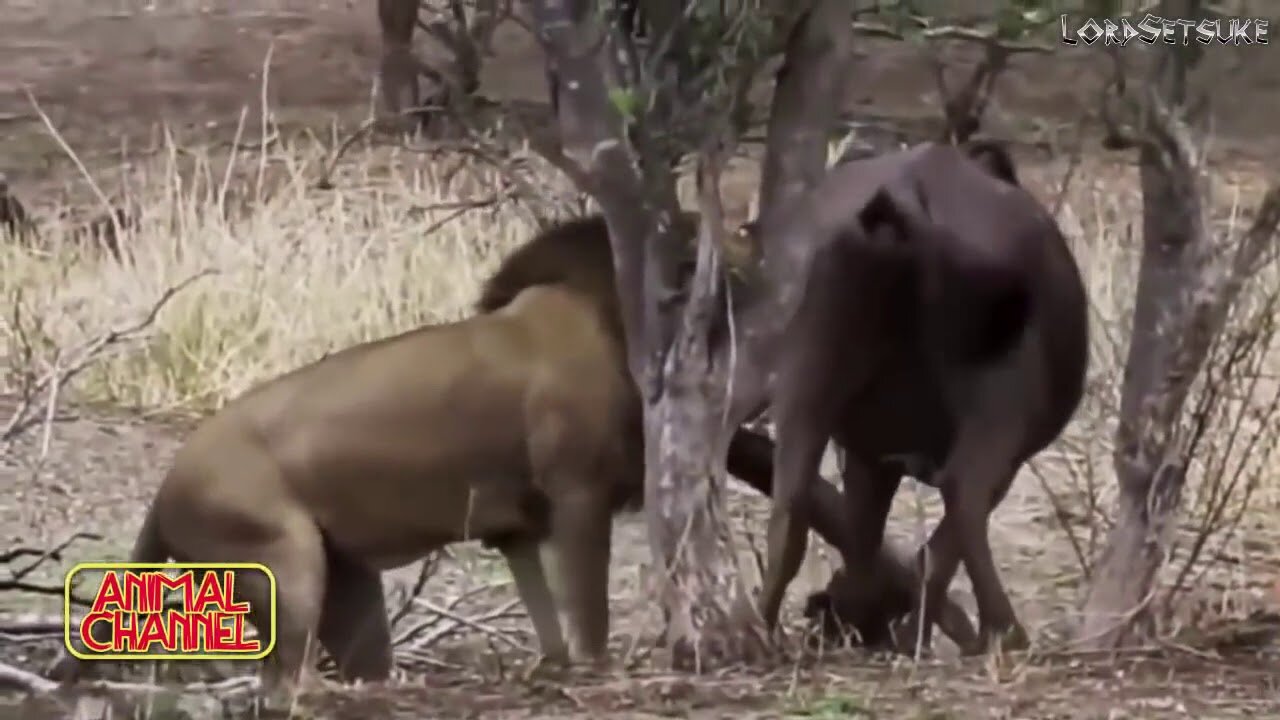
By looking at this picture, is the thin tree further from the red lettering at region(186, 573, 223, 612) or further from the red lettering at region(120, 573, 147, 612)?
the red lettering at region(120, 573, 147, 612)

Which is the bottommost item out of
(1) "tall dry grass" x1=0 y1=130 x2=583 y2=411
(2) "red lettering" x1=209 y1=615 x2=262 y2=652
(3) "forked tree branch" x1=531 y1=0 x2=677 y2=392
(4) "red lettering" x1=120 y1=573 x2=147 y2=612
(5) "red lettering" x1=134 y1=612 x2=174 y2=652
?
(1) "tall dry grass" x1=0 y1=130 x2=583 y2=411

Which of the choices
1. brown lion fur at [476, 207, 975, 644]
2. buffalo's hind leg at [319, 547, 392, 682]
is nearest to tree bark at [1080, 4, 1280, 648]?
brown lion fur at [476, 207, 975, 644]

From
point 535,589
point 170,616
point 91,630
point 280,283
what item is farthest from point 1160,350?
point 280,283

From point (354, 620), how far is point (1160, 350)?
5.00 ft

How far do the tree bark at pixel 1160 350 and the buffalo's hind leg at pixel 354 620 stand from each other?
126 cm

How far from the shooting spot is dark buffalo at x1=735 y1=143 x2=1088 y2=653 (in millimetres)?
3678

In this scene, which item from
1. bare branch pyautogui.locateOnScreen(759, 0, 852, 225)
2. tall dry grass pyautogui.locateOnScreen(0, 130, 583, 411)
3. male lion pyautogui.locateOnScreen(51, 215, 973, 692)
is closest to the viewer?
bare branch pyautogui.locateOnScreen(759, 0, 852, 225)

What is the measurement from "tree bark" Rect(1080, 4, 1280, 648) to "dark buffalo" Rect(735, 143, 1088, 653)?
0.42 ft

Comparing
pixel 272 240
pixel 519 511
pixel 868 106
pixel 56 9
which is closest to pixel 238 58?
pixel 56 9

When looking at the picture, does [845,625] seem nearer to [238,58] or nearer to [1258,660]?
[1258,660]

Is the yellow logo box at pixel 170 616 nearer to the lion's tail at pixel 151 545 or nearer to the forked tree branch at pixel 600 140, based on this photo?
the lion's tail at pixel 151 545

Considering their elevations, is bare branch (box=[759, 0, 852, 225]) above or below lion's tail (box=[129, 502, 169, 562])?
above

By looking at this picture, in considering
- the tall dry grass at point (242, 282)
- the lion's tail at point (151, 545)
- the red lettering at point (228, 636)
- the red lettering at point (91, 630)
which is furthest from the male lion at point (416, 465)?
the tall dry grass at point (242, 282)

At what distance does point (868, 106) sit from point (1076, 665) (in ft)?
28.1
